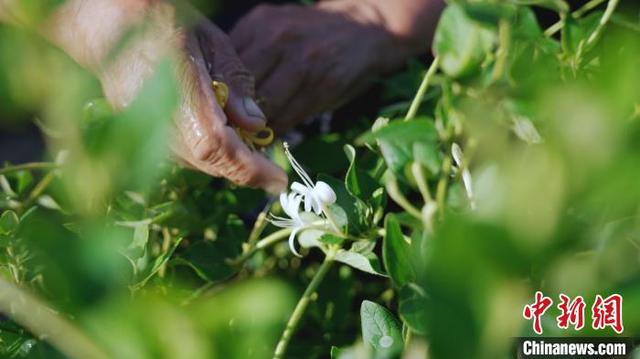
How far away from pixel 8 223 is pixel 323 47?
0.65 meters

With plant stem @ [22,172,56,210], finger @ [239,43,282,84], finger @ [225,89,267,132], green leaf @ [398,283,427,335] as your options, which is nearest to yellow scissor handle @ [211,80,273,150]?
finger @ [225,89,267,132]

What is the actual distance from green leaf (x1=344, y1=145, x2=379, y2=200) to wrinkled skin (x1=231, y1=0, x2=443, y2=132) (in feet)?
1.63

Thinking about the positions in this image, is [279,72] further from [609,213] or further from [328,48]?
[609,213]

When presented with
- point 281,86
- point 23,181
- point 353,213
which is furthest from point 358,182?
point 281,86

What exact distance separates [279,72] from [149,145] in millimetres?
879

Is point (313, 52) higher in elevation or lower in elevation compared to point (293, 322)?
higher

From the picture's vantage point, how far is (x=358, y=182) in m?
0.59

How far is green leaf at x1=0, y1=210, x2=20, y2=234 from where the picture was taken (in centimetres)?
59

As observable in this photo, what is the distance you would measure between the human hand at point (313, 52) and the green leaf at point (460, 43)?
647mm

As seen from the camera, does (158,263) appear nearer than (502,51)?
No

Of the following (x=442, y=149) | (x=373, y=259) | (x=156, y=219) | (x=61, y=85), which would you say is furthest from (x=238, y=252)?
(x=61, y=85)

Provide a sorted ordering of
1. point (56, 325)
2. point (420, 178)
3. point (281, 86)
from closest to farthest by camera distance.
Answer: point (56, 325), point (420, 178), point (281, 86)

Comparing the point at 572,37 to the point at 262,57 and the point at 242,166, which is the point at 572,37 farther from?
the point at 262,57

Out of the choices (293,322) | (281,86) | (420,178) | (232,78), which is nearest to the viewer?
(420,178)
